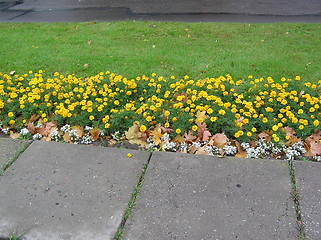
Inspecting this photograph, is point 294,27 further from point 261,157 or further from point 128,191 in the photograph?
point 128,191

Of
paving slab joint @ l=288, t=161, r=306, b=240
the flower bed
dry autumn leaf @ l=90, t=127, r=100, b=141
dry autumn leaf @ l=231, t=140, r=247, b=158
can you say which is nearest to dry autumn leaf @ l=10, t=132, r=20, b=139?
the flower bed

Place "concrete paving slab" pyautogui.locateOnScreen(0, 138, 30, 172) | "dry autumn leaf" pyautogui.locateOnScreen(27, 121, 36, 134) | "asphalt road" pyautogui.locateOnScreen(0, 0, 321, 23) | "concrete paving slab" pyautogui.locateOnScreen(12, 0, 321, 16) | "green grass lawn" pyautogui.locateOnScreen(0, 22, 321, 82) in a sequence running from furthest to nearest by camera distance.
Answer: "concrete paving slab" pyautogui.locateOnScreen(12, 0, 321, 16) < "asphalt road" pyautogui.locateOnScreen(0, 0, 321, 23) < "green grass lawn" pyautogui.locateOnScreen(0, 22, 321, 82) < "dry autumn leaf" pyautogui.locateOnScreen(27, 121, 36, 134) < "concrete paving slab" pyautogui.locateOnScreen(0, 138, 30, 172)

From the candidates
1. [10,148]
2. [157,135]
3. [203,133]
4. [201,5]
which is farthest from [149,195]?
[201,5]

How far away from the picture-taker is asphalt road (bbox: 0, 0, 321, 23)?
25.8ft

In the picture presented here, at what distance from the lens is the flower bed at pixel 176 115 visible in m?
3.34

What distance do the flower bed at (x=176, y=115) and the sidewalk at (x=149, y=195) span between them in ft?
0.94

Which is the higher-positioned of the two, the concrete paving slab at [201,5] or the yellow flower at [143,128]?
the concrete paving slab at [201,5]

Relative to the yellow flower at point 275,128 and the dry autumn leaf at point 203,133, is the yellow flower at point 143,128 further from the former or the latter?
the yellow flower at point 275,128

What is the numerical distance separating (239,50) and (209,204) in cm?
388

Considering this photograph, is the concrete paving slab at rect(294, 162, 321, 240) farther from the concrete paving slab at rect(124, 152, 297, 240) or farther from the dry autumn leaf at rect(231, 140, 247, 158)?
the dry autumn leaf at rect(231, 140, 247, 158)

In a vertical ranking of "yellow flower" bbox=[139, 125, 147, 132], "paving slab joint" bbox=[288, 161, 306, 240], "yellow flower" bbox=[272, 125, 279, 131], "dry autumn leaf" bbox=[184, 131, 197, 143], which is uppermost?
"yellow flower" bbox=[139, 125, 147, 132]

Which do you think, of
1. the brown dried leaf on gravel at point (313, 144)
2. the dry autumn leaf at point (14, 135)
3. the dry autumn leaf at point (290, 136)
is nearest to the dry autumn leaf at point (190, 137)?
the dry autumn leaf at point (290, 136)

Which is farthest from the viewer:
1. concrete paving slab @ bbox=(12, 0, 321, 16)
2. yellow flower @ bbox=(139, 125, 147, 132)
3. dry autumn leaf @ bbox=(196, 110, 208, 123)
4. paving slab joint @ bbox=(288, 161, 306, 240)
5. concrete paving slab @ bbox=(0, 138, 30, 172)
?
concrete paving slab @ bbox=(12, 0, 321, 16)

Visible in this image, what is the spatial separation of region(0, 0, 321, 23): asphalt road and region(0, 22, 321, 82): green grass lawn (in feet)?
2.23
